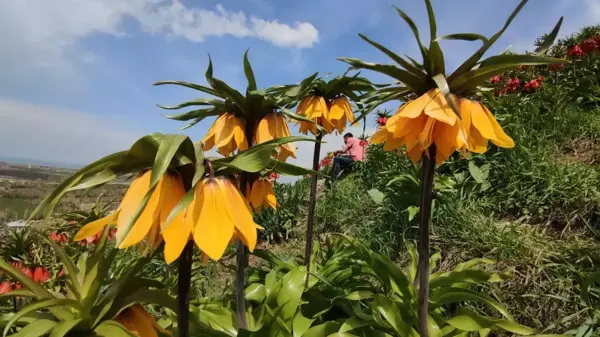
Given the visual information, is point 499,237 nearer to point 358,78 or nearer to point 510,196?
point 510,196

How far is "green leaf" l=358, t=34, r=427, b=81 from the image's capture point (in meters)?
1.43

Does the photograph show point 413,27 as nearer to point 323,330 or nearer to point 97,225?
point 97,225

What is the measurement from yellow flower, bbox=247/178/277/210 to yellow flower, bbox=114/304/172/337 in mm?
1219

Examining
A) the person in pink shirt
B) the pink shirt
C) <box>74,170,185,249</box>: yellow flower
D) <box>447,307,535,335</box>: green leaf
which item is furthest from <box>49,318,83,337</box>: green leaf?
the pink shirt

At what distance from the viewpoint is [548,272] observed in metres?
2.85

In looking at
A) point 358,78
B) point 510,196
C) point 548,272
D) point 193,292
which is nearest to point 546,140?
point 510,196

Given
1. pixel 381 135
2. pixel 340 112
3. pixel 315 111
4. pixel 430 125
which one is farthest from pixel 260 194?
pixel 430 125

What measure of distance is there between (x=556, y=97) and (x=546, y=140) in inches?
49.0

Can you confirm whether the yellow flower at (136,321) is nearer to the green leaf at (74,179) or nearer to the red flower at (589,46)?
the green leaf at (74,179)

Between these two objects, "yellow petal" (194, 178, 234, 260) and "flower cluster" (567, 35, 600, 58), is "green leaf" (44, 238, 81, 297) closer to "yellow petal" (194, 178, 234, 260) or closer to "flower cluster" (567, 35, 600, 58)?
"yellow petal" (194, 178, 234, 260)

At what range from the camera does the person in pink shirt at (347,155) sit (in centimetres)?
829

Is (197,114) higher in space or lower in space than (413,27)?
lower

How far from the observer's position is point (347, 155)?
8688 mm

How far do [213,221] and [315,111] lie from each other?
74.4 inches
